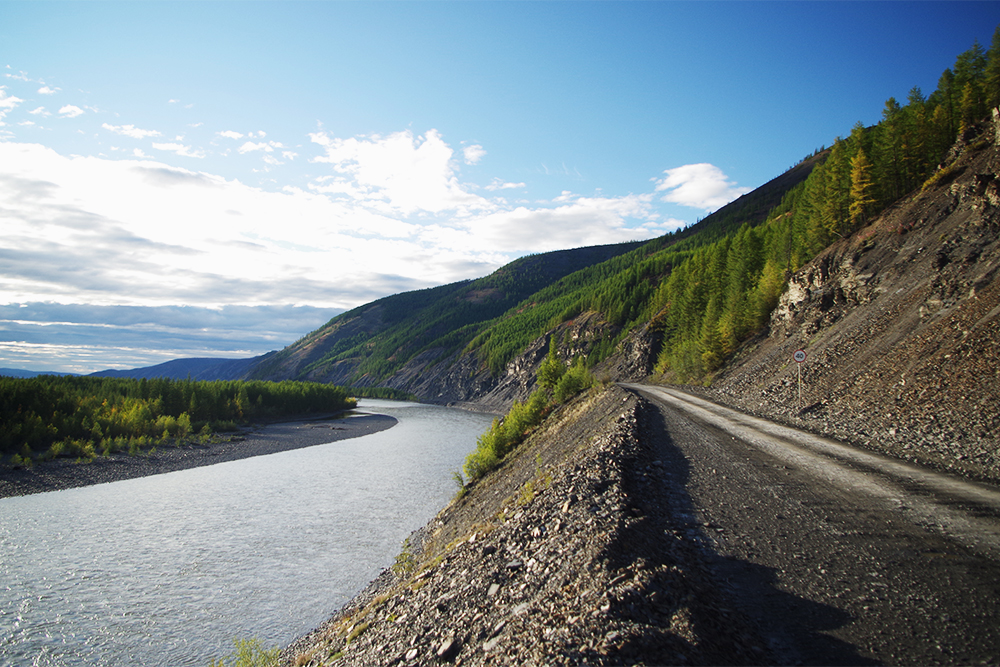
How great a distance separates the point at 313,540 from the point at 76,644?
32.9 ft

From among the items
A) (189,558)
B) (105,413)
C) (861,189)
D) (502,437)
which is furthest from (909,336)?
(105,413)

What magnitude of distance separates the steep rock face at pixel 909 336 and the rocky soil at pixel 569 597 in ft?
31.7

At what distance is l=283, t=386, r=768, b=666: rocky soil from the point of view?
18.7ft

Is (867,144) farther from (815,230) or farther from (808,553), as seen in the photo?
(808,553)

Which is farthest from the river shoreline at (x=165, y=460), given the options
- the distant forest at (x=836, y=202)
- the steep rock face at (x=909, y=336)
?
the distant forest at (x=836, y=202)

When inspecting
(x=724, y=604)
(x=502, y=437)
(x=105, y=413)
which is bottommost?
(x=502, y=437)

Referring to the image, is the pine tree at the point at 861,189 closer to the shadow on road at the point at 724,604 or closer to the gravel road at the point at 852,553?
the gravel road at the point at 852,553

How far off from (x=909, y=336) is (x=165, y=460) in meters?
63.2

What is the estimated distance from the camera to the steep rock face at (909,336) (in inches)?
610

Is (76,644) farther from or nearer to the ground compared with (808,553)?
nearer to the ground

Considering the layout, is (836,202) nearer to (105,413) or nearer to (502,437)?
(502,437)

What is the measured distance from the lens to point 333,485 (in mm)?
37000

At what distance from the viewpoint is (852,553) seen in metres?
7.86

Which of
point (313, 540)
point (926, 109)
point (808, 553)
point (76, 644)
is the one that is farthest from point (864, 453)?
point (926, 109)
